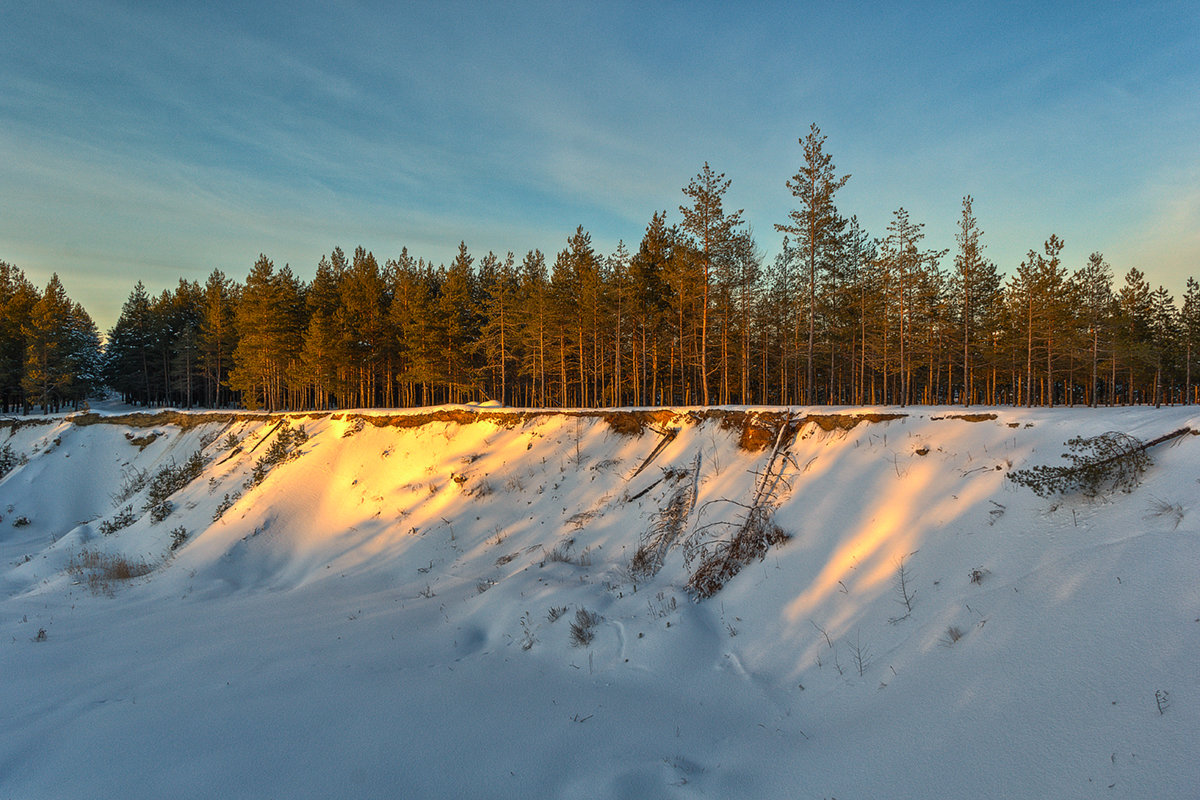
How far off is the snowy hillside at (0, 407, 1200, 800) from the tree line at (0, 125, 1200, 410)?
16.1m

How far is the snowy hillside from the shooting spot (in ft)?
12.7

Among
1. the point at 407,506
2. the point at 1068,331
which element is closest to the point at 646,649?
the point at 407,506

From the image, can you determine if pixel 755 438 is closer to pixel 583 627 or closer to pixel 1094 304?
pixel 583 627

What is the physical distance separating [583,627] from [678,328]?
26.5 metres

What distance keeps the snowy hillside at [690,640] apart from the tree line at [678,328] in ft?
52.8

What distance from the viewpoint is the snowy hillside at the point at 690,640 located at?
3875 mm

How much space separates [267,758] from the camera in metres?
4.52

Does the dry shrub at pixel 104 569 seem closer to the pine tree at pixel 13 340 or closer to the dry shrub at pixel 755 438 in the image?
the dry shrub at pixel 755 438

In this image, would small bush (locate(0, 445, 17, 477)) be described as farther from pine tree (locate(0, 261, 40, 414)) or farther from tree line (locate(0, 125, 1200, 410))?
pine tree (locate(0, 261, 40, 414))

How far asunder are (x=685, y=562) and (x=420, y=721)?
17.4 feet

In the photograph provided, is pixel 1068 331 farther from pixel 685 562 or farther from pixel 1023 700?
pixel 1023 700

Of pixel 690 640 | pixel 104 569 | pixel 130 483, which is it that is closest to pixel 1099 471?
pixel 690 640

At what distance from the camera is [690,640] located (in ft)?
21.8

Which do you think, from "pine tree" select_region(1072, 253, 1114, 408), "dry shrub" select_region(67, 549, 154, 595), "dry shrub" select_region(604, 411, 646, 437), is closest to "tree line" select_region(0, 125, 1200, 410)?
"pine tree" select_region(1072, 253, 1114, 408)
